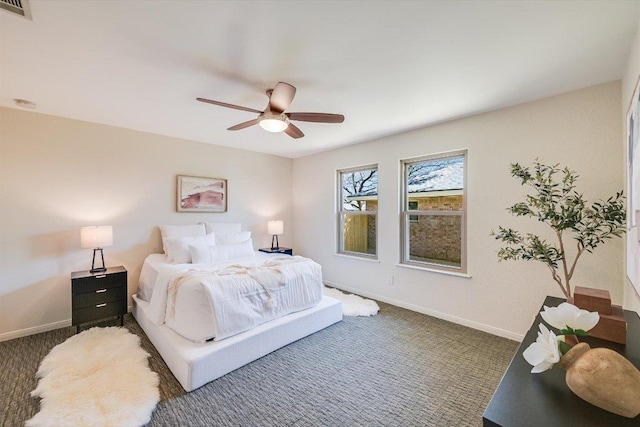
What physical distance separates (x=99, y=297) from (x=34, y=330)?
824 millimetres

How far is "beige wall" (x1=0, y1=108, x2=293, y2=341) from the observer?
2920 mm

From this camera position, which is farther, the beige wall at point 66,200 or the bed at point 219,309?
the beige wall at point 66,200

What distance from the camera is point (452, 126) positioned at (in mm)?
3264

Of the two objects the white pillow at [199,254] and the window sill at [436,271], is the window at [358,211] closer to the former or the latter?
the window sill at [436,271]

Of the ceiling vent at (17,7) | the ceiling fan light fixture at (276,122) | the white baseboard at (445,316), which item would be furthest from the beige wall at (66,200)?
the white baseboard at (445,316)

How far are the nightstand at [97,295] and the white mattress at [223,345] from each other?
0.30 m

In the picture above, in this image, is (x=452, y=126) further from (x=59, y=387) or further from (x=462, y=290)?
(x=59, y=387)

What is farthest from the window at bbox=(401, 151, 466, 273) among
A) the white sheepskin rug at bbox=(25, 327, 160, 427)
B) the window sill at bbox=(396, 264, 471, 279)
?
the white sheepskin rug at bbox=(25, 327, 160, 427)

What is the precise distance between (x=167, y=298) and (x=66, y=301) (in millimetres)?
1695

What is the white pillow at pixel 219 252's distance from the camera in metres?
3.43

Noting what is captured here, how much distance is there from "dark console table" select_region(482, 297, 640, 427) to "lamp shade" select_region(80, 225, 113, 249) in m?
3.79

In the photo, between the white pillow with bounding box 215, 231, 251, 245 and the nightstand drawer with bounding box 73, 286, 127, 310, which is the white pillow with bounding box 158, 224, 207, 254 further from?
the nightstand drawer with bounding box 73, 286, 127, 310

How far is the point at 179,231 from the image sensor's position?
3857mm

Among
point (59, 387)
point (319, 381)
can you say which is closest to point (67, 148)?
point (59, 387)
